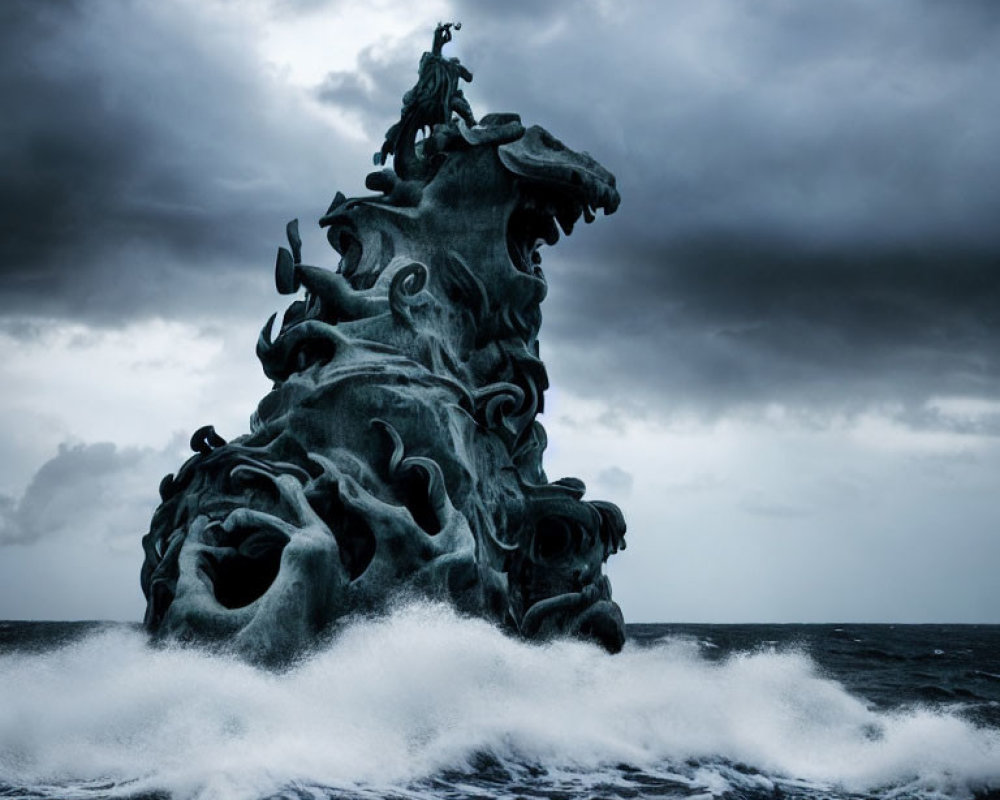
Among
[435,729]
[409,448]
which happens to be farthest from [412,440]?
[435,729]

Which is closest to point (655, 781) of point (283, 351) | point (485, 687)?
point (485, 687)

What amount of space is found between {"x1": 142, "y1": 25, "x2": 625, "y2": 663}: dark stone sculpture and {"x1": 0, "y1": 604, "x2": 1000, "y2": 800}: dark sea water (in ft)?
1.80

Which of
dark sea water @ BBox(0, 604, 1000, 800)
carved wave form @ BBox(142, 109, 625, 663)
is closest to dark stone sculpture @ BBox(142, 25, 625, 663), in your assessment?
carved wave form @ BBox(142, 109, 625, 663)

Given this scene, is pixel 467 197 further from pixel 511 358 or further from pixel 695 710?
pixel 695 710

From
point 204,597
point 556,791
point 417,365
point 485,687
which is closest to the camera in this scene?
point 556,791

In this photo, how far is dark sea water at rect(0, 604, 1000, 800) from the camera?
6500 mm

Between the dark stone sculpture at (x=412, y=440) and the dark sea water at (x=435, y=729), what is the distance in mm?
550

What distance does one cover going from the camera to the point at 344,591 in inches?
358

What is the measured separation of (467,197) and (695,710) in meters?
5.84

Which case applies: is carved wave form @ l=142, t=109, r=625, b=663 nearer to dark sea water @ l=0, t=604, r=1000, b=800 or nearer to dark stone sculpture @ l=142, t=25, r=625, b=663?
dark stone sculpture @ l=142, t=25, r=625, b=663

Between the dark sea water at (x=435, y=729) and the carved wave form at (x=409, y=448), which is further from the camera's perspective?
the carved wave form at (x=409, y=448)

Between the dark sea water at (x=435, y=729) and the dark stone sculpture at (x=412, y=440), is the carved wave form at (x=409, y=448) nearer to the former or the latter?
the dark stone sculpture at (x=412, y=440)

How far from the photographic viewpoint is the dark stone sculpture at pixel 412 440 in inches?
363

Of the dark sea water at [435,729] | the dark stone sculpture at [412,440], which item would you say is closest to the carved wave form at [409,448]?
the dark stone sculpture at [412,440]
